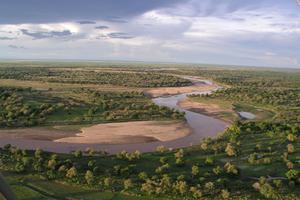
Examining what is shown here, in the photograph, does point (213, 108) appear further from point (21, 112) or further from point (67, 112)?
point (21, 112)

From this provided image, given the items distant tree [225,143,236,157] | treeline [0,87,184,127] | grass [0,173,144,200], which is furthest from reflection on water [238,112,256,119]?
grass [0,173,144,200]

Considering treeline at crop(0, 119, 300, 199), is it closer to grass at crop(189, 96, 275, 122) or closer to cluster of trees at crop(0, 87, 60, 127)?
cluster of trees at crop(0, 87, 60, 127)

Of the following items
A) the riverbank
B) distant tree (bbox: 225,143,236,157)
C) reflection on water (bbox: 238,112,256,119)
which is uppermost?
distant tree (bbox: 225,143,236,157)

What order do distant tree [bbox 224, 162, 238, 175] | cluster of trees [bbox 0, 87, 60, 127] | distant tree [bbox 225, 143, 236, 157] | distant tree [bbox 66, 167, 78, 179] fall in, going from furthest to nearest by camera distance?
1. cluster of trees [bbox 0, 87, 60, 127]
2. distant tree [bbox 225, 143, 236, 157]
3. distant tree [bbox 224, 162, 238, 175]
4. distant tree [bbox 66, 167, 78, 179]

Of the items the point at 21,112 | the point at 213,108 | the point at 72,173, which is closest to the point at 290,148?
the point at 72,173

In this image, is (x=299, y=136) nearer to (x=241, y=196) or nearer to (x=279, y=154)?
(x=279, y=154)

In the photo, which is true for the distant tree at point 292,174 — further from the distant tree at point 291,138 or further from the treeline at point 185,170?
the distant tree at point 291,138

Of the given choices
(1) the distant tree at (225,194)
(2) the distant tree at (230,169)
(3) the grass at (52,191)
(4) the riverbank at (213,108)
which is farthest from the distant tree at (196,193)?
(4) the riverbank at (213,108)

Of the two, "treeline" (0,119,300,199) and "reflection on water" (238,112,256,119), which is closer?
"treeline" (0,119,300,199)

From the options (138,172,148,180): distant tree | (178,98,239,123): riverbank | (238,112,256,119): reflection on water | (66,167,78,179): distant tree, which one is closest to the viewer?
(138,172,148,180): distant tree
